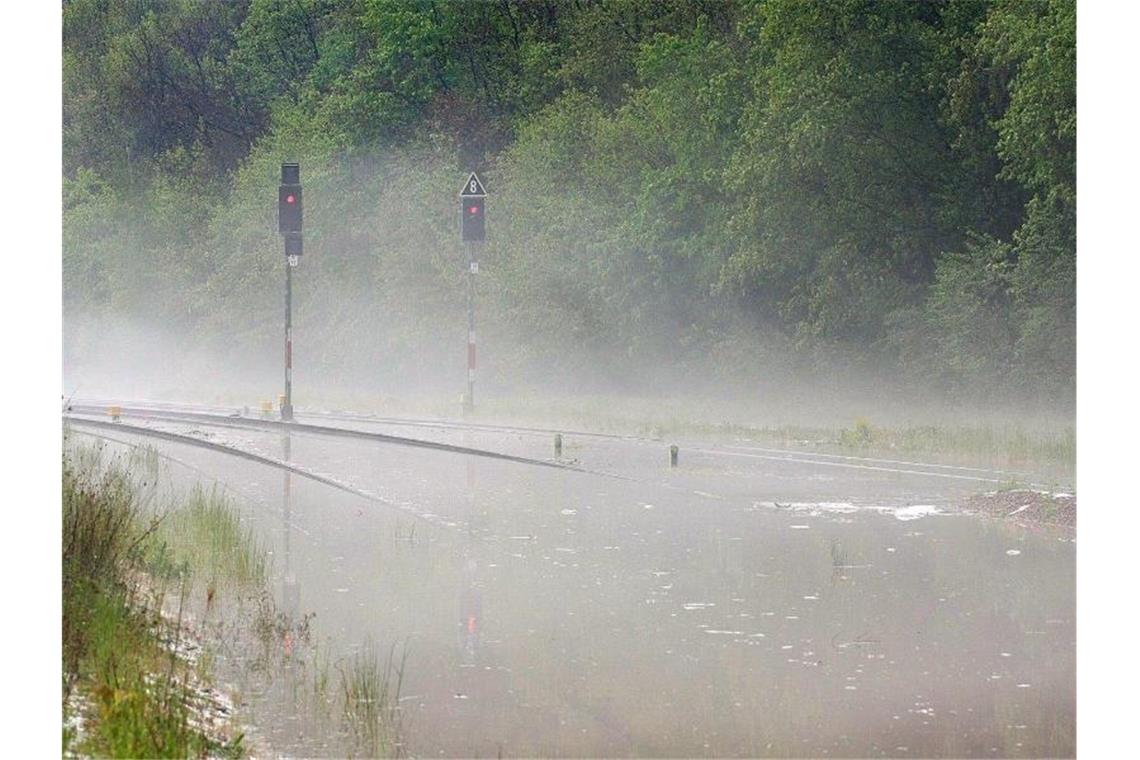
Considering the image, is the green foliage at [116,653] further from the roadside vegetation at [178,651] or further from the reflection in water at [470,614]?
the reflection in water at [470,614]

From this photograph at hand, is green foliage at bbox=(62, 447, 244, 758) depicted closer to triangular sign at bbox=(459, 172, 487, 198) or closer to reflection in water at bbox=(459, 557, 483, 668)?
reflection in water at bbox=(459, 557, 483, 668)

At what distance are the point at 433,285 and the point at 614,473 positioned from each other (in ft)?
98.9

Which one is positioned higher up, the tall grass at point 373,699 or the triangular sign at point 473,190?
the triangular sign at point 473,190

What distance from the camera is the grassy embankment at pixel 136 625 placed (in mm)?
10000

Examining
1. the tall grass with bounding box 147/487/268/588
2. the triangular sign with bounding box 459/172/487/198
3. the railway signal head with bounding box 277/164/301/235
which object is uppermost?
the triangular sign with bounding box 459/172/487/198

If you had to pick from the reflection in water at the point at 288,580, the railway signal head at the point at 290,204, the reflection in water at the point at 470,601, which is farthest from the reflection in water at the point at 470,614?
the railway signal head at the point at 290,204

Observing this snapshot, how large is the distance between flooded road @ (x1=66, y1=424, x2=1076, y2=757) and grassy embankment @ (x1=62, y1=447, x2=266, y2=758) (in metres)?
0.45

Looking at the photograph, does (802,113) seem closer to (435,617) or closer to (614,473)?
(614,473)

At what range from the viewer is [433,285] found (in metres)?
55.3

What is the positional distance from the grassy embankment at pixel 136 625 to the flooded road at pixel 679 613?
0.45 meters

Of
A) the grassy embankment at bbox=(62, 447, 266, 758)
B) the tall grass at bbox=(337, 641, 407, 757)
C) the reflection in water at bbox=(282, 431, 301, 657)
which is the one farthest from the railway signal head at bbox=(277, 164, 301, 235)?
the tall grass at bbox=(337, 641, 407, 757)

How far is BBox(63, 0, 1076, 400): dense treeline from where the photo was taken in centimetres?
Answer: 4034
